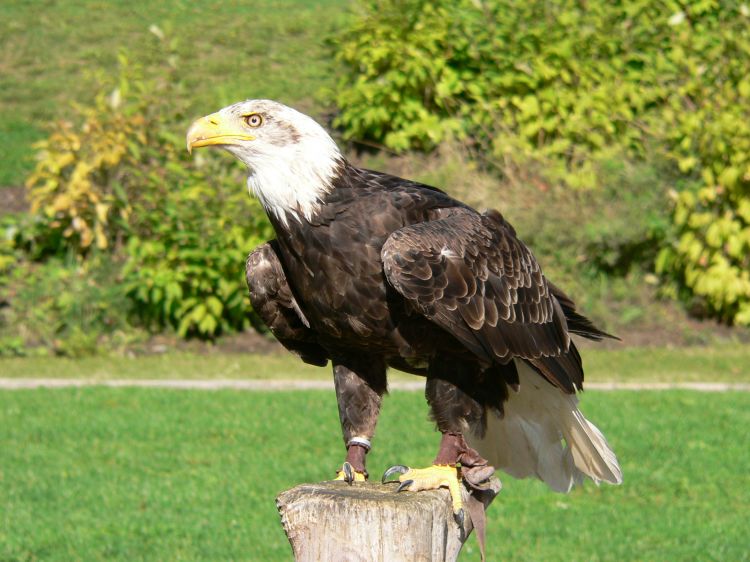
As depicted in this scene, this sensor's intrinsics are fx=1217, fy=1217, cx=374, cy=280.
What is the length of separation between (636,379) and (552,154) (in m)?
3.42

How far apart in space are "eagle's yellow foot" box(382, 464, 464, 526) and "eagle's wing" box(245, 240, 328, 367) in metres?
0.80

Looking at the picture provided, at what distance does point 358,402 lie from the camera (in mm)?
4562

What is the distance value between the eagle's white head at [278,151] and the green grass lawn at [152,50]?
33.2 feet

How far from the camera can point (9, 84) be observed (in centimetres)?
1786

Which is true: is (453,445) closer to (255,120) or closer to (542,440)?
(542,440)

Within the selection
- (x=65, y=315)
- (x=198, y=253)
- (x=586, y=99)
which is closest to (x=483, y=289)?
(x=198, y=253)

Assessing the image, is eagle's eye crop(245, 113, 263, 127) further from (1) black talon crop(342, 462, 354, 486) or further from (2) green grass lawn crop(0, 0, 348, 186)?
(2) green grass lawn crop(0, 0, 348, 186)

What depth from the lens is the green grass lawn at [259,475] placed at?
6688 mm

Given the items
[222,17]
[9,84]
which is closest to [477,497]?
[9,84]

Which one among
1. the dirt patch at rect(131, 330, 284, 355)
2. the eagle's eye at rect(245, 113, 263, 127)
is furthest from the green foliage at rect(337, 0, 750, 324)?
the eagle's eye at rect(245, 113, 263, 127)

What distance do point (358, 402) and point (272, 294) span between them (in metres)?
0.53

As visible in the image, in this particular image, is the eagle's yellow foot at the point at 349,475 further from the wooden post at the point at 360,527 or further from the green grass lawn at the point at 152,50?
the green grass lawn at the point at 152,50

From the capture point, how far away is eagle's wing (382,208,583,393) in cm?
414

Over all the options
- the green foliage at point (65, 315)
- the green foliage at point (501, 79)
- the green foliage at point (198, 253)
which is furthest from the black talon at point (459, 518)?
the green foliage at point (501, 79)
